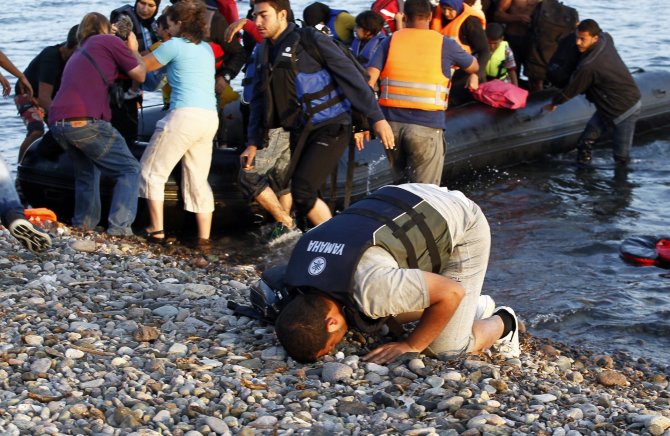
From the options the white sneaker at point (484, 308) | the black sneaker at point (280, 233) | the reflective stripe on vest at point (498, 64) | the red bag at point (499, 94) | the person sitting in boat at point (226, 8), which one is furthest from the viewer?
the reflective stripe on vest at point (498, 64)

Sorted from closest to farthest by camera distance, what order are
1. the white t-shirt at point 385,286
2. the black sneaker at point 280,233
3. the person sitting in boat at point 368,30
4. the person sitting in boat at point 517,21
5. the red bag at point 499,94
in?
the white t-shirt at point 385,286, the black sneaker at point 280,233, the person sitting in boat at point 368,30, the red bag at point 499,94, the person sitting in boat at point 517,21

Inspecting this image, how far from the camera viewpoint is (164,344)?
5.19 meters

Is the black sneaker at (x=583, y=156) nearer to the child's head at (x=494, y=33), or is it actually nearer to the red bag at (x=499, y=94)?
the red bag at (x=499, y=94)

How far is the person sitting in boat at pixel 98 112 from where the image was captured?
777 cm

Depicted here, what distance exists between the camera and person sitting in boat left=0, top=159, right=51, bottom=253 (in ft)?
19.7

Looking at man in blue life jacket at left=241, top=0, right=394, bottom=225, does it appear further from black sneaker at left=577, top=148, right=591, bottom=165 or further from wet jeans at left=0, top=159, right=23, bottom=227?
black sneaker at left=577, top=148, right=591, bottom=165

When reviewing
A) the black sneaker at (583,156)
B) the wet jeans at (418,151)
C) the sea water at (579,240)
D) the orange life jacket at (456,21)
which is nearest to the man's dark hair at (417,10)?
the wet jeans at (418,151)

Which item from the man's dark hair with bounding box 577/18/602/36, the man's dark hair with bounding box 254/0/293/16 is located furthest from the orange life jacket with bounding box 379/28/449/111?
the man's dark hair with bounding box 577/18/602/36

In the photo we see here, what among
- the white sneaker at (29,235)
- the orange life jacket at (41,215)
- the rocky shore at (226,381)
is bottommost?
the orange life jacket at (41,215)

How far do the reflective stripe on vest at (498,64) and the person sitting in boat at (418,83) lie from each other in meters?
2.80

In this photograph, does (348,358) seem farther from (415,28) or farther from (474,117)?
(474,117)

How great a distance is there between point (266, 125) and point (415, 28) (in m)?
1.61

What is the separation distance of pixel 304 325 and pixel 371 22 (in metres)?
5.44

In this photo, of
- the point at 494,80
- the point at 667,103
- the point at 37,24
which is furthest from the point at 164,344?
the point at 37,24
